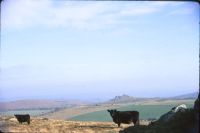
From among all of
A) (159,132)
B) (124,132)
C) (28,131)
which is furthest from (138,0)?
(28,131)

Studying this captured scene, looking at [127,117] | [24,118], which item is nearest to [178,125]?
[127,117]

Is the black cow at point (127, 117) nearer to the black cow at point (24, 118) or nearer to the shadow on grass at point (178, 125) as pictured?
the black cow at point (24, 118)

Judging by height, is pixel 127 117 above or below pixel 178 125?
below

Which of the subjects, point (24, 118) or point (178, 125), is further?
point (24, 118)

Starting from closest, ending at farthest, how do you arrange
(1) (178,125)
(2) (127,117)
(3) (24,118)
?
(1) (178,125), (2) (127,117), (3) (24,118)

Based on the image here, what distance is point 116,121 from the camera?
1083 inches

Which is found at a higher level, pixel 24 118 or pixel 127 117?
pixel 24 118

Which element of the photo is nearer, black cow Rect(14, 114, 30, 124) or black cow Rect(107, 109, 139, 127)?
black cow Rect(107, 109, 139, 127)

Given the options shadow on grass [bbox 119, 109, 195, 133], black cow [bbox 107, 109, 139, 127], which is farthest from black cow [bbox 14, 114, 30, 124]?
shadow on grass [bbox 119, 109, 195, 133]

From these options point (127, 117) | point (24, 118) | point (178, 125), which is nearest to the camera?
point (178, 125)

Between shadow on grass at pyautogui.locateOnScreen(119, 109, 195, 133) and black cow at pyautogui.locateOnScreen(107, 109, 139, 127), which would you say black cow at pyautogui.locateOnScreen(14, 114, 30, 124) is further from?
shadow on grass at pyautogui.locateOnScreen(119, 109, 195, 133)

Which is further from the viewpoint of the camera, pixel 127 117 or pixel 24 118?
pixel 24 118

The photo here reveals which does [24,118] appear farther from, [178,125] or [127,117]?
[178,125]

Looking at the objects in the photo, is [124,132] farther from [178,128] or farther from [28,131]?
[28,131]
